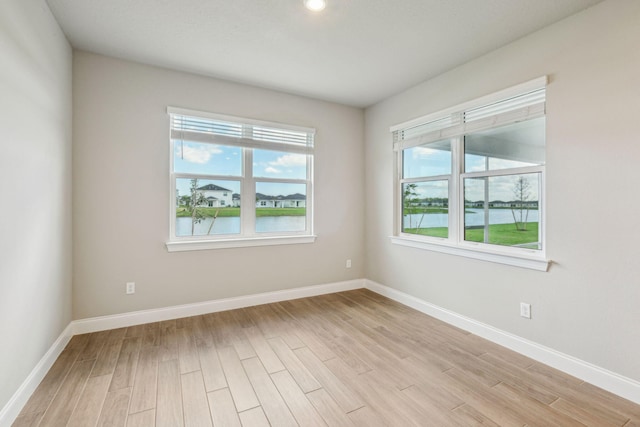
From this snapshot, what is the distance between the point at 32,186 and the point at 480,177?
3.66m

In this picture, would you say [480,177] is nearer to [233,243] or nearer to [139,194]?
[233,243]

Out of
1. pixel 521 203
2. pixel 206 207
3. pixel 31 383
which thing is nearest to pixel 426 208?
pixel 521 203

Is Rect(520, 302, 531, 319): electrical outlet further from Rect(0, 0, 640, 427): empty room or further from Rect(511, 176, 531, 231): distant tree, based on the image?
Rect(511, 176, 531, 231): distant tree

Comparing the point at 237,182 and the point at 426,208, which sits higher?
the point at 237,182

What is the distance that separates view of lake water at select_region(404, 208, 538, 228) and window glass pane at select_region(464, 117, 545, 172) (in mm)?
417

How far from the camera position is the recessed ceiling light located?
203cm

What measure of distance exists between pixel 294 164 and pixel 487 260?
251cm

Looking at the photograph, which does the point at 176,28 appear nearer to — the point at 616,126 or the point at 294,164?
the point at 294,164

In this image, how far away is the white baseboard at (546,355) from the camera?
6.31ft

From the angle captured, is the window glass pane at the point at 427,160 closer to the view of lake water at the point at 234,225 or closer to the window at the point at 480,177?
the window at the point at 480,177

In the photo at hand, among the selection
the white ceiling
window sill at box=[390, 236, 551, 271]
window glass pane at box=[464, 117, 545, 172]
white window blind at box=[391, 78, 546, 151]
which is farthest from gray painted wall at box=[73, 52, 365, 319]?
window glass pane at box=[464, 117, 545, 172]

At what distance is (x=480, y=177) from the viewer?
9.49ft

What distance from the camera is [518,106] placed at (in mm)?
2502

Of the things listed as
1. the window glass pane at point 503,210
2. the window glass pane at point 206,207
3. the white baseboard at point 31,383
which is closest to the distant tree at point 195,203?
the window glass pane at point 206,207
